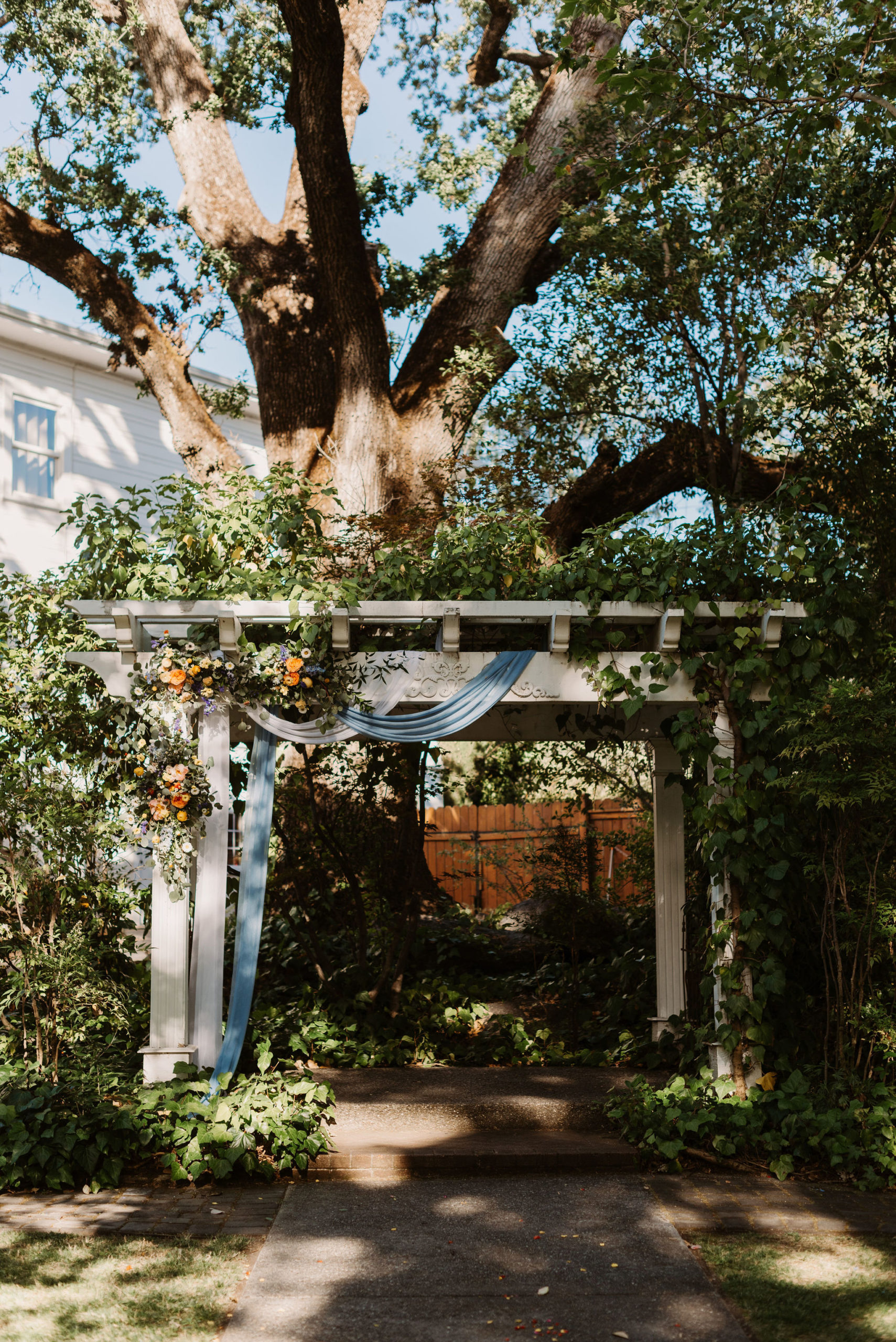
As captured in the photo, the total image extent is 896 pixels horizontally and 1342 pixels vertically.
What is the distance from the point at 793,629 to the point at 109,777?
12.3ft

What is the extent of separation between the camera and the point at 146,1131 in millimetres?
5293

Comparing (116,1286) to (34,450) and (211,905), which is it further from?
(34,450)

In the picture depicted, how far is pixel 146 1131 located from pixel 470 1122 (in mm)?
1776

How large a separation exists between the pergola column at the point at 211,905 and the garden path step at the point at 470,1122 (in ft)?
2.84

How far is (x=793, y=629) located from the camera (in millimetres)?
5777

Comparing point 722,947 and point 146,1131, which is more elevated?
point 722,947

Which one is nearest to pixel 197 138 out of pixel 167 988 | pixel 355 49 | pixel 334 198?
pixel 355 49

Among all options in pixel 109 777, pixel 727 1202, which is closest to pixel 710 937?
pixel 727 1202

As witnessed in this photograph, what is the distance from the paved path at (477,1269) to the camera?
3.71m

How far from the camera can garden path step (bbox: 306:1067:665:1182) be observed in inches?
215

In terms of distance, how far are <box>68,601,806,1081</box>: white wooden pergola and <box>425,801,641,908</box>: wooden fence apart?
4686 mm

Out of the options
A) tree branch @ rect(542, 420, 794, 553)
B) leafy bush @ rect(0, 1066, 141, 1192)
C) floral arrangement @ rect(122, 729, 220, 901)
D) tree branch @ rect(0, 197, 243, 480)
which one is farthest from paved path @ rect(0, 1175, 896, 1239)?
tree branch @ rect(0, 197, 243, 480)

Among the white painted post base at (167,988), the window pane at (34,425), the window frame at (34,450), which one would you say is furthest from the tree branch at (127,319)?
the white painted post base at (167,988)

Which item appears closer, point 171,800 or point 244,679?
point 171,800
